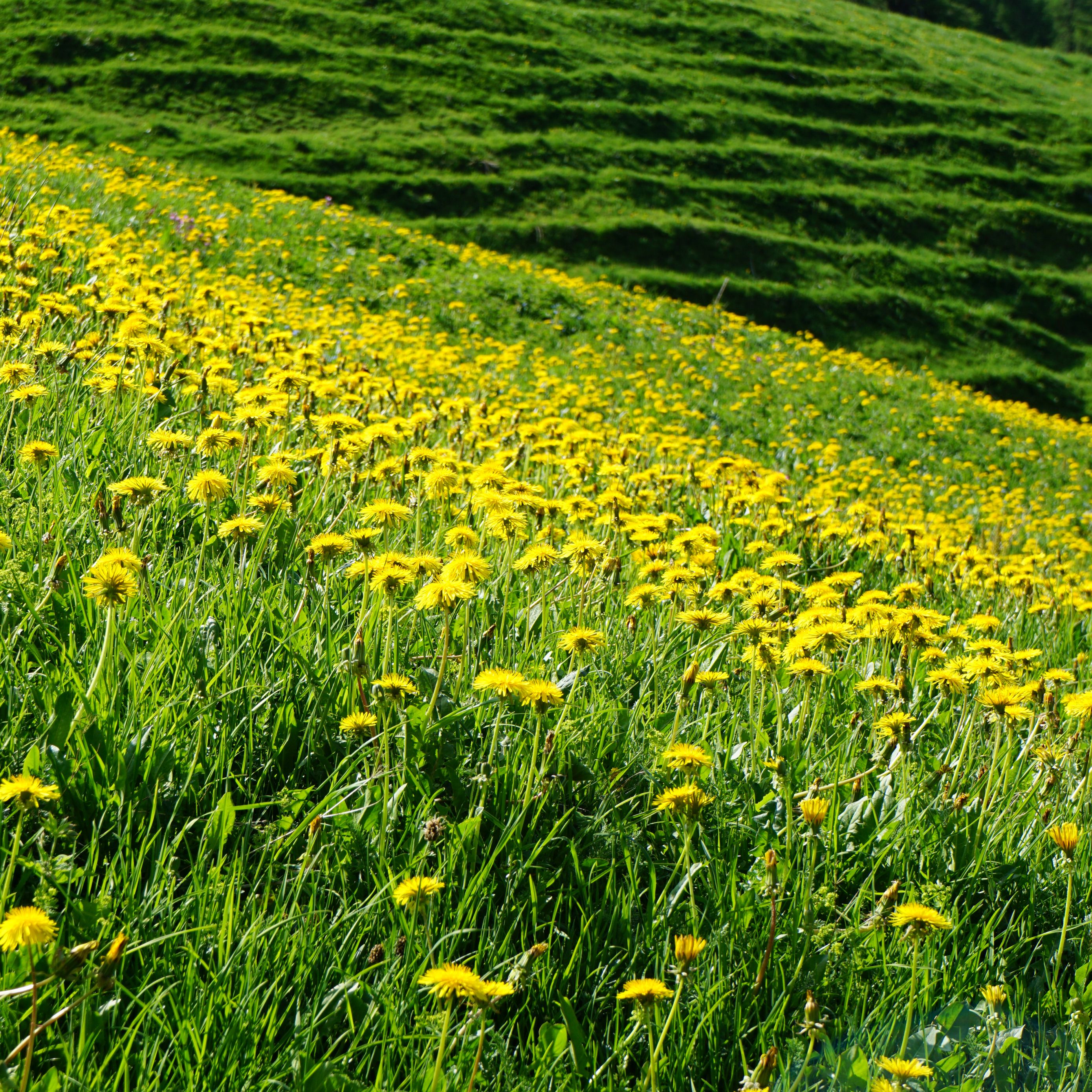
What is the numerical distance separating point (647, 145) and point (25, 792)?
28357 mm

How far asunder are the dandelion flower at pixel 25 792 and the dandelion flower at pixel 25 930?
0.77ft

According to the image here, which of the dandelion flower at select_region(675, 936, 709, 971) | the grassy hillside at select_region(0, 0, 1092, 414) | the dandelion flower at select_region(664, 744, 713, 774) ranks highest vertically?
the grassy hillside at select_region(0, 0, 1092, 414)

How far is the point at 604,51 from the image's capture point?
30203 millimetres

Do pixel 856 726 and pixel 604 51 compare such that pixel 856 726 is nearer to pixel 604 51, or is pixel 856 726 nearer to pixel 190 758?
pixel 190 758

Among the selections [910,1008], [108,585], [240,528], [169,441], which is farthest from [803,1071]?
[169,441]

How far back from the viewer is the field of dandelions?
147 cm

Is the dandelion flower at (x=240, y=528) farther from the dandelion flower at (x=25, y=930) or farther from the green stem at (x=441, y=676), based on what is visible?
the dandelion flower at (x=25, y=930)

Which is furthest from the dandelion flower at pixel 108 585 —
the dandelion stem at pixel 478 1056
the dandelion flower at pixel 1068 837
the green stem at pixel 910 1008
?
the dandelion flower at pixel 1068 837

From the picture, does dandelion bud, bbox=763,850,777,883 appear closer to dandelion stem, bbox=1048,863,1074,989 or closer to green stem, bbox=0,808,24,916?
dandelion stem, bbox=1048,863,1074,989

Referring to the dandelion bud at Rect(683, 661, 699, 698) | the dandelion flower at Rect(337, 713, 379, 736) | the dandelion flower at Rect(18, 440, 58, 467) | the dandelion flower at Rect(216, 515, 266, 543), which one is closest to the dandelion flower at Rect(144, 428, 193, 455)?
the dandelion flower at Rect(18, 440, 58, 467)

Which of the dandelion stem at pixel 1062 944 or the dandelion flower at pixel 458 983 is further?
the dandelion stem at pixel 1062 944

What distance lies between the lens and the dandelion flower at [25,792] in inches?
55.7

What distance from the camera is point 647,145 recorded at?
88.7 feet

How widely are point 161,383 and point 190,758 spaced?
2.27 meters
